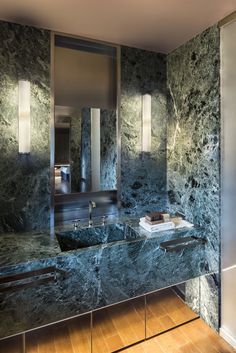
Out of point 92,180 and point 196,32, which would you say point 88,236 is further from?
point 196,32

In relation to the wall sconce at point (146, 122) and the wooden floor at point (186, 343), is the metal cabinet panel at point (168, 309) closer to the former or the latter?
the wooden floor at point (186, 343)

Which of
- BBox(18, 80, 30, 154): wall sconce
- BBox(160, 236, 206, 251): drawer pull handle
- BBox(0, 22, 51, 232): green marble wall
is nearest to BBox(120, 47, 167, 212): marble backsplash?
BBox(160, 236, 206, 251): drawer pull handle

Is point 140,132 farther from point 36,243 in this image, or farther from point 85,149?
point 36,243

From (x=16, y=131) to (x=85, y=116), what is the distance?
2.15ft

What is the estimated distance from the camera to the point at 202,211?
2.27 meters

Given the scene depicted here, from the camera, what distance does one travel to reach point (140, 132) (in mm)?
2588

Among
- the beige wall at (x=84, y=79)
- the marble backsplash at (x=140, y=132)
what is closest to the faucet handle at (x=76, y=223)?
the marble backsplash at (x=140, y=132)

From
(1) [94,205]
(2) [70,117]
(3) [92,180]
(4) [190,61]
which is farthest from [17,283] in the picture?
(4) [190,61]

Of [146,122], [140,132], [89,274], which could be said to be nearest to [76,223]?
[89,274]

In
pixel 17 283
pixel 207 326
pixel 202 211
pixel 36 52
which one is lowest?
pixel 207 326

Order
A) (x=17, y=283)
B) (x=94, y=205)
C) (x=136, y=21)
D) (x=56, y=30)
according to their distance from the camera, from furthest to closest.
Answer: (x=94, y=205), (x=56, y=30), (x=136, y=21), (x=17, y=283)

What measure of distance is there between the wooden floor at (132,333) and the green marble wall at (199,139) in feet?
0.68

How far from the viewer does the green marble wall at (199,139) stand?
6.91ft

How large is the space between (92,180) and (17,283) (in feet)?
3.78
